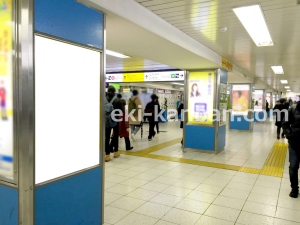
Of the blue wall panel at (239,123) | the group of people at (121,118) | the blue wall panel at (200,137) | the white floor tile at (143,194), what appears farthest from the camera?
the blue wall panel at (239,123)

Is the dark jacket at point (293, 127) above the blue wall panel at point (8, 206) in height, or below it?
above

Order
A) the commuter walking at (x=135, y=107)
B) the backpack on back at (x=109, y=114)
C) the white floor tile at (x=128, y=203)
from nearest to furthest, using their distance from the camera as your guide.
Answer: the white floor tile at (x=128, y=203) → the backpack on back at (x=109, y=114) → the commuter walking at (x=135, y=107)

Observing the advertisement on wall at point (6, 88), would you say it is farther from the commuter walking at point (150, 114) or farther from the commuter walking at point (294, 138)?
the commuter walking at point (150, 114)

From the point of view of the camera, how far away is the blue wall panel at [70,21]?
1.87 metres

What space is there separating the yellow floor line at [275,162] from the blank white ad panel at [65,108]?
3.71 metres

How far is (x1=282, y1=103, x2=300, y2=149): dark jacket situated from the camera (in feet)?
10.9

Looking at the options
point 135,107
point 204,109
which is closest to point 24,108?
point 204,109

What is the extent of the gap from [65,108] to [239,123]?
10.5 meters

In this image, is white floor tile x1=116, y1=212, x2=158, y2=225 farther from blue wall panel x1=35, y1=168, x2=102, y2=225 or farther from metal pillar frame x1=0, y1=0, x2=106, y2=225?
metal pillar frame x1=0, y1=0, x2=106, y2=225

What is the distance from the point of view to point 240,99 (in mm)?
11352

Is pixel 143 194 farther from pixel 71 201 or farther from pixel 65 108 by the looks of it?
pixel 65 108

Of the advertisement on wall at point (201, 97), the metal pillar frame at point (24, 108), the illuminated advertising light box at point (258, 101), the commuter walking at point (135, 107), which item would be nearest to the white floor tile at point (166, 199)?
the metal pillar frame at point (24, 108)

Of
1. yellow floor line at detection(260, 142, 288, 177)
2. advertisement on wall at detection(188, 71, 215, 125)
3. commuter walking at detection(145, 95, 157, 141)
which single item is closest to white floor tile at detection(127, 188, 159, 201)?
yellow floor line at detection(260, 142, 288, 177)

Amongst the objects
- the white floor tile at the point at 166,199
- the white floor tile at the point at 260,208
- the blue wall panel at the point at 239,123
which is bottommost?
the white floor tile at the point at 260,208
